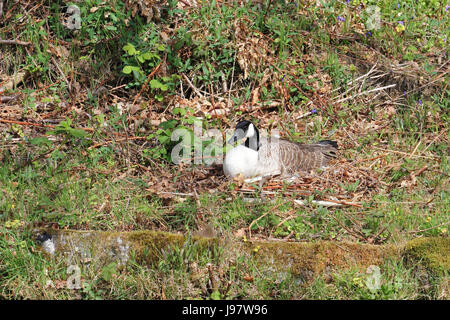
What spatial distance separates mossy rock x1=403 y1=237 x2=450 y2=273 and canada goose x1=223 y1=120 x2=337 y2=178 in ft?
6.16

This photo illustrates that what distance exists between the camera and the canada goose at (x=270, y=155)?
5324mm

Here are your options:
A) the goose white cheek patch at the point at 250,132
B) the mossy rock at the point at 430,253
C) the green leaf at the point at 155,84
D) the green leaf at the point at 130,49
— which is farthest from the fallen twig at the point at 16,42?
the mossy rock at the point at 430,253

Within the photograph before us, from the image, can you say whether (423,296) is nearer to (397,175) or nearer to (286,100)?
(397,175)

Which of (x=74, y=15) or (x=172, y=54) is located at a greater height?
(x=74, y=15)

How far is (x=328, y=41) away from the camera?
680 centimetres

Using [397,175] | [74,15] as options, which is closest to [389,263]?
[397,175]

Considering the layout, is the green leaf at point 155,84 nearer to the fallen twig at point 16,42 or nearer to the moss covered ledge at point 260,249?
the fallen twig at point 16,42

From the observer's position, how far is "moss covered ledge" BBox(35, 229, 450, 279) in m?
4.02

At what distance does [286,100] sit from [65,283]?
3571 mm

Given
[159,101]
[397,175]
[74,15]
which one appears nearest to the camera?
[397,175]

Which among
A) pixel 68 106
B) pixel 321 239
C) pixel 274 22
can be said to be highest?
pixel 274 22

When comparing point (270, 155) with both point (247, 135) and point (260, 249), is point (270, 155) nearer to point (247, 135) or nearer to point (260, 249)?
point (247, 135)

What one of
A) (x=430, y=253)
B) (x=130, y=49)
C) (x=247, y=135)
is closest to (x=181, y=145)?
(x=247, y=135)

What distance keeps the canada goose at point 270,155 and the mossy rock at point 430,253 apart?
1.88 m
